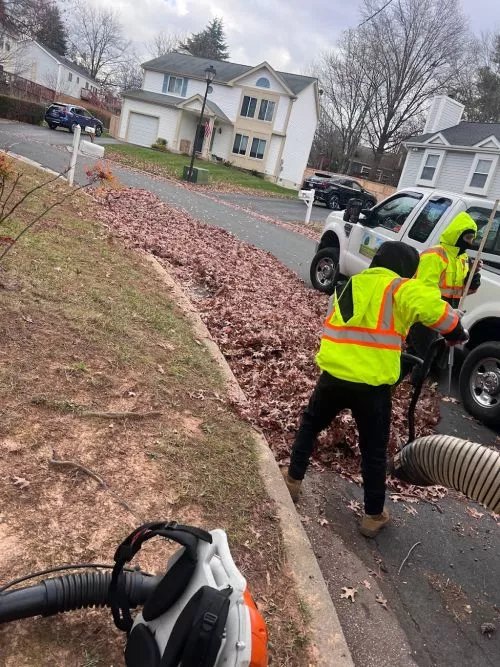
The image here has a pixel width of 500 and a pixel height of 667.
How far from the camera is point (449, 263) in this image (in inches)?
223

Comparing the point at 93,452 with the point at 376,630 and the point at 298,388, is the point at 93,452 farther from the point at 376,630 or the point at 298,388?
the point at 298,388

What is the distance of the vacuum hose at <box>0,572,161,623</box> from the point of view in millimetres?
2207

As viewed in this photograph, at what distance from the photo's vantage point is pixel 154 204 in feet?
48.6

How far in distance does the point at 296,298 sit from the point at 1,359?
18.9 ft

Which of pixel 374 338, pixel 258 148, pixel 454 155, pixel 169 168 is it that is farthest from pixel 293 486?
pixel 258 148

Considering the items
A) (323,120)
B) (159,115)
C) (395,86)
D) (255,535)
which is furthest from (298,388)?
(323,120)

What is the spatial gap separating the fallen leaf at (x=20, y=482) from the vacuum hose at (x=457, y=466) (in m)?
2.42

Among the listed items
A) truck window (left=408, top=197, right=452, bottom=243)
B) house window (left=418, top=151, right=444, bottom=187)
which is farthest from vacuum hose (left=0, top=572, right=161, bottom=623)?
house window (left=418, top=151, right=444, bottom=187)

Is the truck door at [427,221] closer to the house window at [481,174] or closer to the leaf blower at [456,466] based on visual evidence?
the leaf blower at [456,466]

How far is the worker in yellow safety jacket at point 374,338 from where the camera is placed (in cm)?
318

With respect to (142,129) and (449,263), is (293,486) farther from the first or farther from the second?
(142,129)

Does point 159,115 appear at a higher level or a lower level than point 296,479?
higher

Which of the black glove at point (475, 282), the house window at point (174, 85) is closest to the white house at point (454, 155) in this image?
the house window at point (174, 85)

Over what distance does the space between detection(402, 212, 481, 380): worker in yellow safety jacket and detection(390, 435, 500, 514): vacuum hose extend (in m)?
1.85
